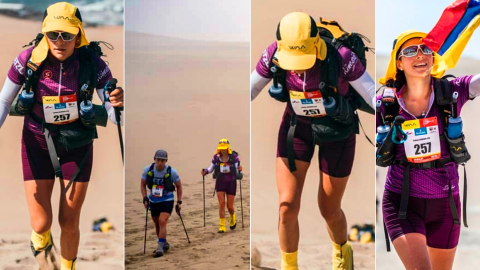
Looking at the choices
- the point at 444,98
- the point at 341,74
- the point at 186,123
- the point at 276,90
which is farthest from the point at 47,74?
the point at 444,98

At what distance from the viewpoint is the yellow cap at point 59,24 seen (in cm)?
622

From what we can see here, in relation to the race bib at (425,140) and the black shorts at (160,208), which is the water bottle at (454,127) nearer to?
the race bib at (425,140)

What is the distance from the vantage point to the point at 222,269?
663cm

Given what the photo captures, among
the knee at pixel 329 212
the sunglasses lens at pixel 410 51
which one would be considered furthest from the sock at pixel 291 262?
the sunglasses lens at pixel 410 51

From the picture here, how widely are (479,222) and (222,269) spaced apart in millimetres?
2365

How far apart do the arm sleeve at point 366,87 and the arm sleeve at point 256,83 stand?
0.84m

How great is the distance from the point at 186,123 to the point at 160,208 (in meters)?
0.84

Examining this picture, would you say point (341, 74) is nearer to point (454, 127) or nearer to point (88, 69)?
point (454, 127)

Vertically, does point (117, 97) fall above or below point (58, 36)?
below

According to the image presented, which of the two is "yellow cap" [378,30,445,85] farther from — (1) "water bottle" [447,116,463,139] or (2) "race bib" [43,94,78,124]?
(2) "race bib" [43,94,78,124]

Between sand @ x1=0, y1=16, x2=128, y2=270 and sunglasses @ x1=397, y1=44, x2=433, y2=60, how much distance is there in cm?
255

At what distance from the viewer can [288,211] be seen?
6.40 metres

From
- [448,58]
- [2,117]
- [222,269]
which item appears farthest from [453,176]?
[2,117]

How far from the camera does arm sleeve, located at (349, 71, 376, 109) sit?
19.9 ft
